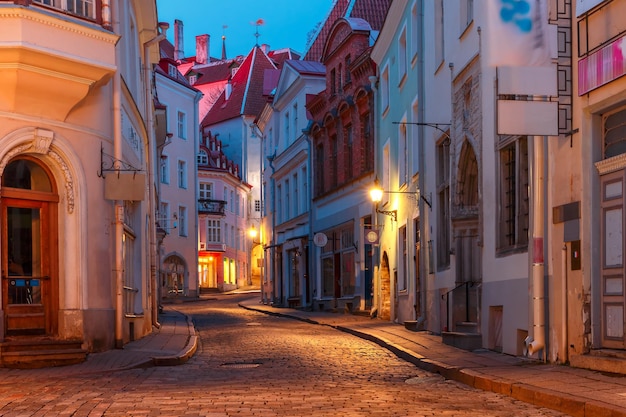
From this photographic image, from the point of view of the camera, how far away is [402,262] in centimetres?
2614

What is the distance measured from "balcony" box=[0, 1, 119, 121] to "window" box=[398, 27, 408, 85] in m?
11.6

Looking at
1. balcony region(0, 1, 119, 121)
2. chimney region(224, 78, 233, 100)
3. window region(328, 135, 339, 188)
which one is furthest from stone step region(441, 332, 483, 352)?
chimney region(224, 78, 233, 100)

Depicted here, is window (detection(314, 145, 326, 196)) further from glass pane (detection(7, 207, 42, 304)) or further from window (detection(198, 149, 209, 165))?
window (detection(198, 149, 209, 165))

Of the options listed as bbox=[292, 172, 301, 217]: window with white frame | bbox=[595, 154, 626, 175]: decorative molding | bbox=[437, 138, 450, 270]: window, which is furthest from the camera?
bbox=[292, 172, 301, 217]: window with white frame

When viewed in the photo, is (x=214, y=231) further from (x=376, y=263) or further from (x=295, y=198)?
(x=376, y=263)

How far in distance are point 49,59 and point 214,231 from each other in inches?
2233

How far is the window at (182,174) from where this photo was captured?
60.0 m

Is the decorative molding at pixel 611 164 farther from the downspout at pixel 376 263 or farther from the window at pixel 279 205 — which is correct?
the window at pixel 279 205

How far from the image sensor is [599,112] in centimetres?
1249

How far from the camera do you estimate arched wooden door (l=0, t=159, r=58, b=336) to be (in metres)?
15.5

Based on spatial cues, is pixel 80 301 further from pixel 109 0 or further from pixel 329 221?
pixel 329 221

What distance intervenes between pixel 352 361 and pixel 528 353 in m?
3.20

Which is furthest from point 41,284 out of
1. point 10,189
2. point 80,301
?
point 10,189

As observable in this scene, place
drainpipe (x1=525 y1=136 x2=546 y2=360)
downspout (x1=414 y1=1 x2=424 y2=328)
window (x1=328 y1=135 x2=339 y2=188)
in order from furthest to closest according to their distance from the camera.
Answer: window (x1=328 y1=135 x2=339 y2=188), downspout (x1=414 y1=1 x2=424 y2=328), drainpipe (x1=525 y1=136 x2=546 y2=360)
